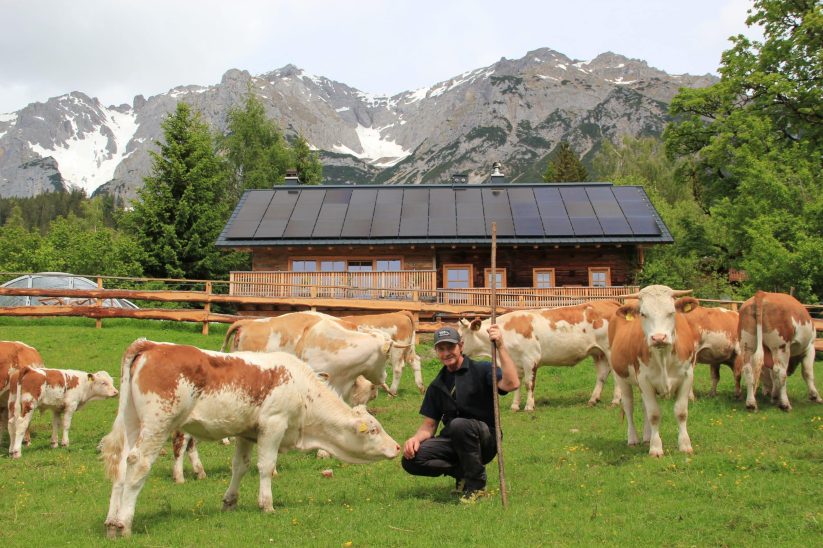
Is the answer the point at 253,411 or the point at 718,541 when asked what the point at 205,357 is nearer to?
the point at 253,411

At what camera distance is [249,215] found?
104ft

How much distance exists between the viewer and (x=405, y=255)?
1199 inches

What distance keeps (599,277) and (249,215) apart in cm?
1526

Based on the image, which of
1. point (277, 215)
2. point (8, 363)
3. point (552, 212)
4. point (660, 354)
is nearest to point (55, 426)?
point (8, 363)

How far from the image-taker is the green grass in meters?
6.21

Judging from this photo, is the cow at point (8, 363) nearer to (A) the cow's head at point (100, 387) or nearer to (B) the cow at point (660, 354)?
(A) the cow's head at point (100, 387)

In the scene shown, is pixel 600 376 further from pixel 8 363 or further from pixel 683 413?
pixel 8 363

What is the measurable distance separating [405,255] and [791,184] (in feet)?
48.8

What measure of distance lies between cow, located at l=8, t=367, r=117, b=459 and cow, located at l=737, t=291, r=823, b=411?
37.3 feet

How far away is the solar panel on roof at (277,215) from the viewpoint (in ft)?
98.8

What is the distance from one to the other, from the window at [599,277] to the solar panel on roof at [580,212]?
6.05 ft

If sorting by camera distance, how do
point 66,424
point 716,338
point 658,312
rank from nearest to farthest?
point 658,312 < point 66,424 < point 716,338

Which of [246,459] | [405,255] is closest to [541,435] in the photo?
[246,459]

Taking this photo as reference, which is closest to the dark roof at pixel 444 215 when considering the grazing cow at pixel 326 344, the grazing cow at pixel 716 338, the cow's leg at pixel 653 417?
the grazing cow at pixel 716 338
